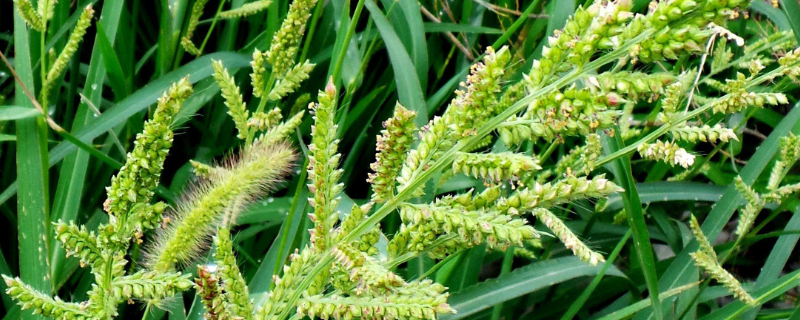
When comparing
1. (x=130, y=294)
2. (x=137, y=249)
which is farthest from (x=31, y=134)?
(x=130, y=294)

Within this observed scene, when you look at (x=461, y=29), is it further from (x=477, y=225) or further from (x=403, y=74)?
(x=477, y=225)

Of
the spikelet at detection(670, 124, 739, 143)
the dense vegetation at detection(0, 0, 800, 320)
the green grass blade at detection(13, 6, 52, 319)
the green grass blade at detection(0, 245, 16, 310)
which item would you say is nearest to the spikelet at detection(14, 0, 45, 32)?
the dense vegetation at detection(0, 0, 800, 320)

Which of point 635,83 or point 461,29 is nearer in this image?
point 635,83

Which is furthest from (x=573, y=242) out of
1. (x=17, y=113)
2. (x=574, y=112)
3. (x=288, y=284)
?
(x=17, y=113)

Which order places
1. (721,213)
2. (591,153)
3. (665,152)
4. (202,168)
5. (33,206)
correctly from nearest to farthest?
(665,152)
(591,153)
(202,168)
(33,206)
(721,213)

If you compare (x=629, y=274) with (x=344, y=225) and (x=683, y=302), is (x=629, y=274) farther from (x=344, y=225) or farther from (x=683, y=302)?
(x=344, y=225)
